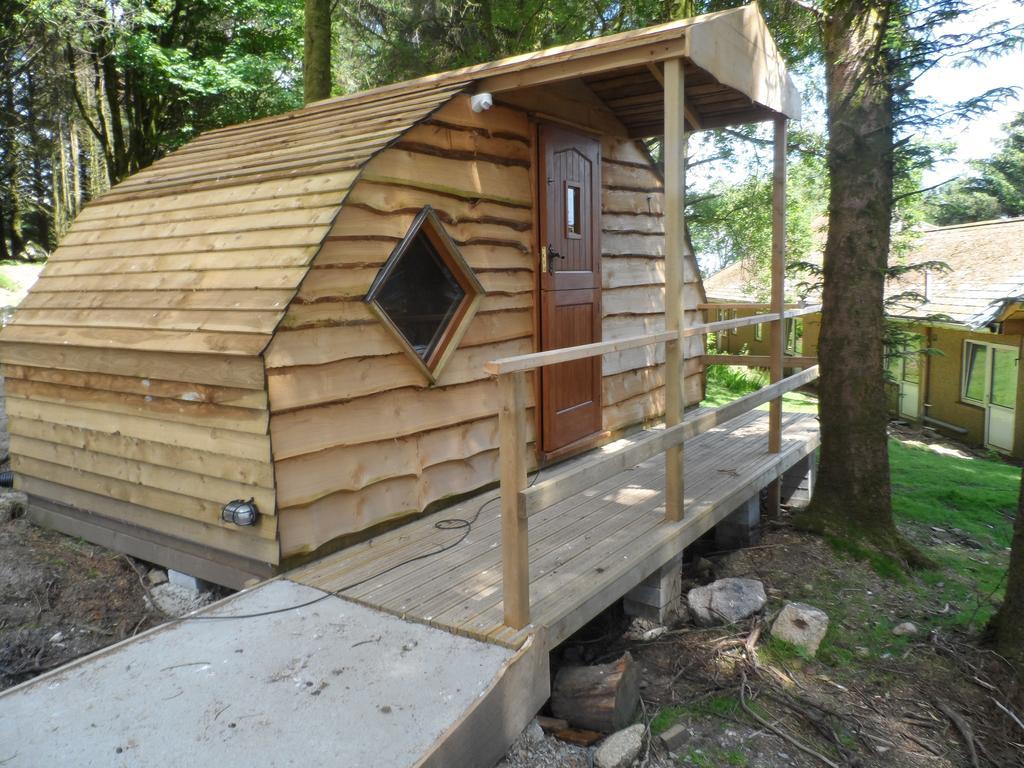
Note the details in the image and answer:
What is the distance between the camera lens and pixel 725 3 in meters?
10.3

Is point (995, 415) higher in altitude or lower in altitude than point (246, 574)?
lower

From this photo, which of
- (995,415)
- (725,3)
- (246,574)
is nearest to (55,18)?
(725,3)

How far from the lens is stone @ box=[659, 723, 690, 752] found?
124 inches

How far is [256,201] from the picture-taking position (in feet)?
14.5

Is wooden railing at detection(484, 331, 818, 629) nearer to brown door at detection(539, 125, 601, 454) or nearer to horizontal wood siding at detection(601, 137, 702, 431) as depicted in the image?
brown door at detection(539, 125, 601, 454)

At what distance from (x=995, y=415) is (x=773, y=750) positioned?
44.6 feet

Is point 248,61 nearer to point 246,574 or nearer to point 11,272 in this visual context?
point 11,272

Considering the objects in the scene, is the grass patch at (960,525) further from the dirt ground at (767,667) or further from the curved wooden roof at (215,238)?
the curved wooden roof at (215,238)

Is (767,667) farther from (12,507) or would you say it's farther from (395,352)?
(12,507)

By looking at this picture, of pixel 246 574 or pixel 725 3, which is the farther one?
pixel 725 3

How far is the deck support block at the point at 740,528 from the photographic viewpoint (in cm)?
569

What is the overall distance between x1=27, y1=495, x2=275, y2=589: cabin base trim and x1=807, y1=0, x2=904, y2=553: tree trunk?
4.26 metres

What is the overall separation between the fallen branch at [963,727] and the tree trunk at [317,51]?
9007mm

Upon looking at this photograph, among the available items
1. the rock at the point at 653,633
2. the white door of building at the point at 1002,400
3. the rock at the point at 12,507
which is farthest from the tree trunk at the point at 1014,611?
the white door of building at the point at 1002,400
